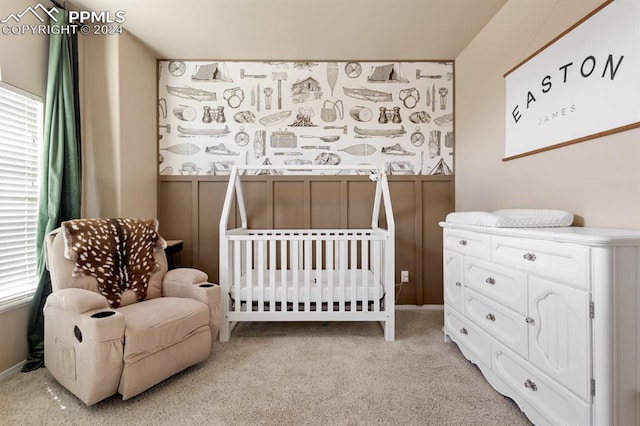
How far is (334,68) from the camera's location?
2.77 meters

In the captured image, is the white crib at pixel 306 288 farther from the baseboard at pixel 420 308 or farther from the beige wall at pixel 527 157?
the beige wall at pixel 527 157

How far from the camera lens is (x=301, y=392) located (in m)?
1.54

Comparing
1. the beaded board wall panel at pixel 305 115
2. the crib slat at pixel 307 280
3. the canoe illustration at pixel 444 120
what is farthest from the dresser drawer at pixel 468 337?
the canoe illustration at pixel 444 120

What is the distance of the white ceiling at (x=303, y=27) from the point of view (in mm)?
2020

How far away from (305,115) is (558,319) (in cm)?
245

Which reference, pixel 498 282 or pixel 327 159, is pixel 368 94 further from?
pixel 498 282

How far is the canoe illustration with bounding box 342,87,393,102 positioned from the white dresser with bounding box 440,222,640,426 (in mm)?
1638

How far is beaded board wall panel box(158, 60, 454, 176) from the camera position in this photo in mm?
2766

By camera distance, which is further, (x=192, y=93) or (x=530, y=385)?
(x=192, y=93)

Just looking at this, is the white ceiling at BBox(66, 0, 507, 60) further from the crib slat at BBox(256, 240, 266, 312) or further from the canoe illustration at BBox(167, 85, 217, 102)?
the crib slat at BBox(256, 240, 266, 312)

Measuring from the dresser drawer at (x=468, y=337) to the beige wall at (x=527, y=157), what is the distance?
0.82m

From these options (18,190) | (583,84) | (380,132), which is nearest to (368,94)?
(380,132)

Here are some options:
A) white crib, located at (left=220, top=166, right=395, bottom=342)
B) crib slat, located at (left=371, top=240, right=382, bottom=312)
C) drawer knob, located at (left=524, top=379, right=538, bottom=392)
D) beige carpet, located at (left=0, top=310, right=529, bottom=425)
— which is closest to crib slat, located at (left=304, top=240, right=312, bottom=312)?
white crib, located at (left=220, top=166, right=395, bottom=342)

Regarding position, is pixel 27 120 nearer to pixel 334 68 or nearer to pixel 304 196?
pixel 304 196
